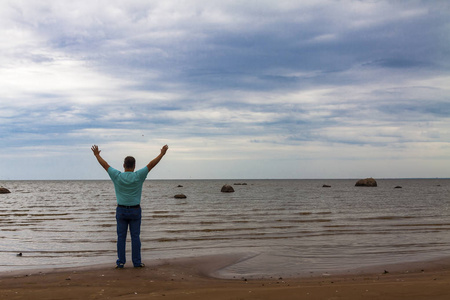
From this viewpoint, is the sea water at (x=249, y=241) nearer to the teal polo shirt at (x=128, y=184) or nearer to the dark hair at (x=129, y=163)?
the teal polo shirt at (x=128, y=184)

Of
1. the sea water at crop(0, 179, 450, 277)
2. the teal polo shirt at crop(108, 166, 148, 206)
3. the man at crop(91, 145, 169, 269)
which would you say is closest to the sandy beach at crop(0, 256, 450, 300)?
the man at crop(91, 145, 169, 269)

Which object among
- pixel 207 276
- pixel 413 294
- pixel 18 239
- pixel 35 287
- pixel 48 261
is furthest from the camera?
pixel 18 239

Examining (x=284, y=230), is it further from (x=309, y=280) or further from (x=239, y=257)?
(x=309, y=280)

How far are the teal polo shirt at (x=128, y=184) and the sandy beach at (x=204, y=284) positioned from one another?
1.61m

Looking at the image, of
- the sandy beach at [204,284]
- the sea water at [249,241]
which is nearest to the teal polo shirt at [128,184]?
the sandy beach at [204,284]

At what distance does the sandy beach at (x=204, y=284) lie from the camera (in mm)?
6410

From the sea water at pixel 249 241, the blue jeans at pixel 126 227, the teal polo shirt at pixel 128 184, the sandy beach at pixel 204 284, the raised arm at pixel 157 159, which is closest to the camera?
the sandy beach at pixel 204 284

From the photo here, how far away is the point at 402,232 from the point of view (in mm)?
17391

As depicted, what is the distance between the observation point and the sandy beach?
→ 641 centimetres

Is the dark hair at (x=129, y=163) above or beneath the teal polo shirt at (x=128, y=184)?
above

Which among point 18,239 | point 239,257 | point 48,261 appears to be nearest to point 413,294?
point 239,257

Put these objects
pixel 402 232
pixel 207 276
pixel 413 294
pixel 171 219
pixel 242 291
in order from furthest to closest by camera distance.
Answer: pixel 171 219 → pixel 402 232 → pixel 207 276 → pixel 242 291 → pixel 413 294

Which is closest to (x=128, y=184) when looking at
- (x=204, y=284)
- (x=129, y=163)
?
(x=129, y=163)

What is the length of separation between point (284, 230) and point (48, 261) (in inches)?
417
